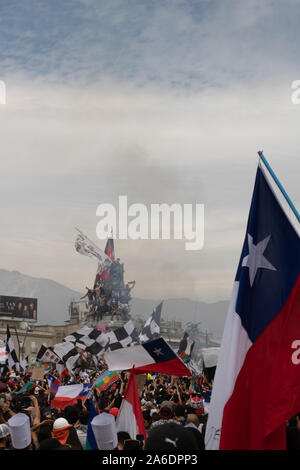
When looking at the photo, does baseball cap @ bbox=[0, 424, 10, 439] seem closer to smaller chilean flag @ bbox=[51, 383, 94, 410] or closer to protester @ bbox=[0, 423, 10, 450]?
protester @ bbox=[0, 423, 10, 450]

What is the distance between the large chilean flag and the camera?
432cm

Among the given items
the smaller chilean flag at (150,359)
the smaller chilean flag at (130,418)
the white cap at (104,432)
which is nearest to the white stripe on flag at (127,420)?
the smaller chilean flag at (130,418)

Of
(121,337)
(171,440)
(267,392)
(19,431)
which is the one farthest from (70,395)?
(171,440)

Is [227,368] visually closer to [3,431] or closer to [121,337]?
[3,431]

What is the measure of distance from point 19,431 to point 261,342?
246cm

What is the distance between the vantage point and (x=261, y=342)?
4734 millimetres

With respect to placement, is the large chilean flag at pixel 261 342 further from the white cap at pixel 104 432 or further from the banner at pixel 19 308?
the banner at pixel 19 308

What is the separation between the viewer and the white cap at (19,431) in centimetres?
513

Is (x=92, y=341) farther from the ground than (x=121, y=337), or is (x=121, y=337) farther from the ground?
(x=121, y=337)

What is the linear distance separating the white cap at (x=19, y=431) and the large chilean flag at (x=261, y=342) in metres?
1.82

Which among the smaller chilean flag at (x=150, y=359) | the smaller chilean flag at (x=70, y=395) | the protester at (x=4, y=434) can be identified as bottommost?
the smaller chilean flag at (x=70, y=395)

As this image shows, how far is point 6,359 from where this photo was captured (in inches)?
820
